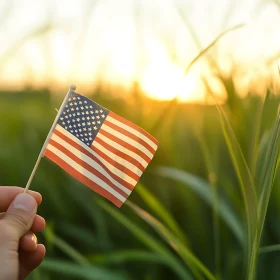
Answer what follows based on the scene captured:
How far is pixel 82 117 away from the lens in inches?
45.0

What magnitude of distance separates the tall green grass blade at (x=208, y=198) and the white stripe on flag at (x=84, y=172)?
1.47 ft

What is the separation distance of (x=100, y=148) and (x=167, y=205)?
736mm

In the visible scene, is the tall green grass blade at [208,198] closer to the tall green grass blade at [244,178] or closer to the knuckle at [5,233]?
the tall green grass blade at [244,178]

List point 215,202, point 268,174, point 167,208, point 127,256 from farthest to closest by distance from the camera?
point 167,208, point 127,256, point 215,202, point 268,174

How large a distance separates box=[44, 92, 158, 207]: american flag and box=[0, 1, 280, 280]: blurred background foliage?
21 cm

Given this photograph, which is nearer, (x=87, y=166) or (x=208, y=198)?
(x=87, y=166)

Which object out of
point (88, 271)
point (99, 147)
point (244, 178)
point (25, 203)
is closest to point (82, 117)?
point (99, 147)

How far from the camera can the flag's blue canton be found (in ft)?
3.73

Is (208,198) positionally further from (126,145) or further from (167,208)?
(126,145)

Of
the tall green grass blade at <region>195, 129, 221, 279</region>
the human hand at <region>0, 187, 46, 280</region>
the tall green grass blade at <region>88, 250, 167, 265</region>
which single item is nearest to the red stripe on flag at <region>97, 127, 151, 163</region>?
the human hand at <region>0, 187, 46, 280</region>

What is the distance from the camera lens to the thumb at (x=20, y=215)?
1.04 meters

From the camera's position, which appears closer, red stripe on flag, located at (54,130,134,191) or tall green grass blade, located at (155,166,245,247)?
red stripe on flag, located at (54,130,134,191)

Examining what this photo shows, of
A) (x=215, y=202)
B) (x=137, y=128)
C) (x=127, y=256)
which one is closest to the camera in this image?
(x=137, y=128)

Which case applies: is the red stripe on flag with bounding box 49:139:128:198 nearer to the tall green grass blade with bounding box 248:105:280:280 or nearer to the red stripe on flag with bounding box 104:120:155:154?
the red stripe on flag with bounding box 104:120:155:154
